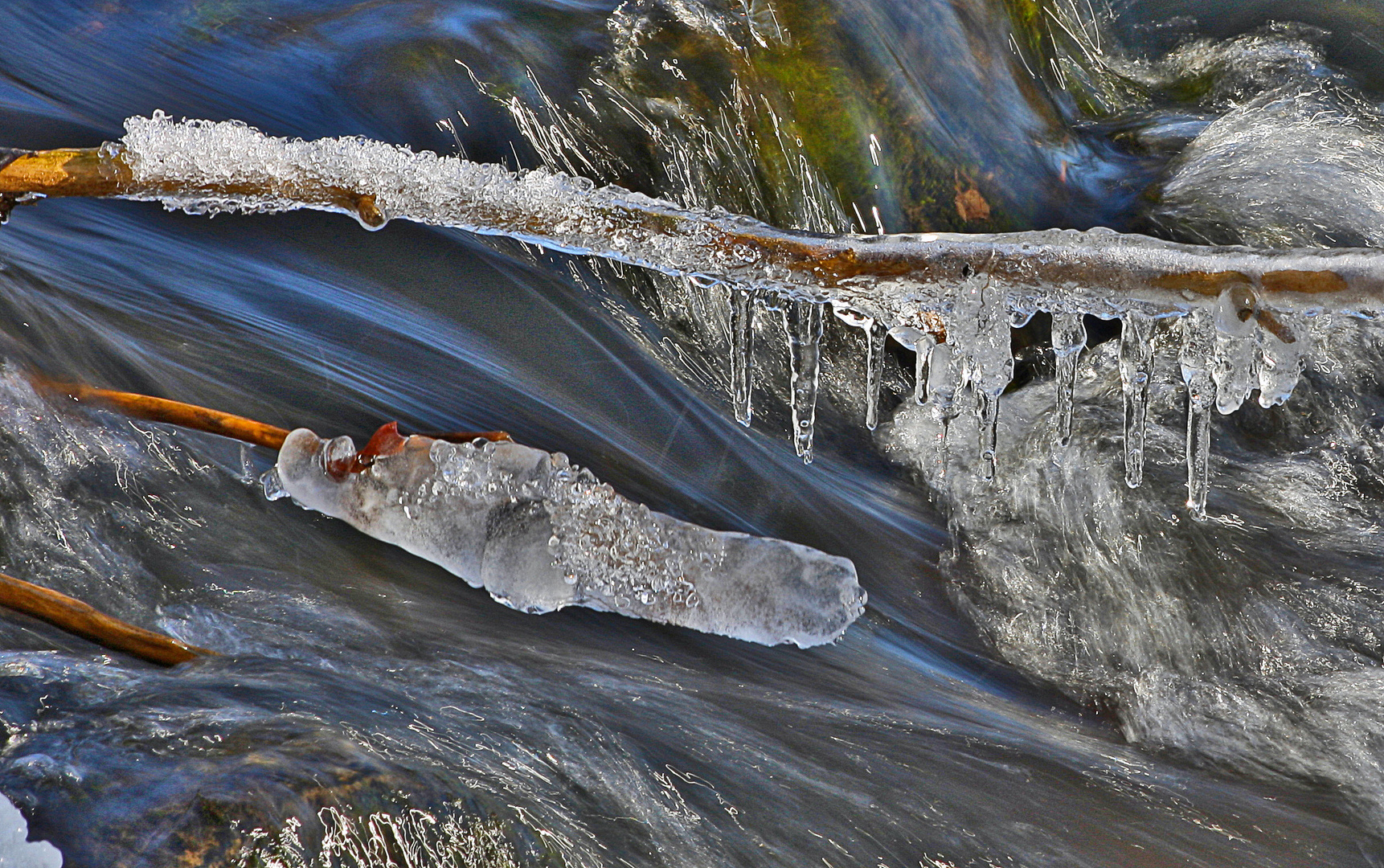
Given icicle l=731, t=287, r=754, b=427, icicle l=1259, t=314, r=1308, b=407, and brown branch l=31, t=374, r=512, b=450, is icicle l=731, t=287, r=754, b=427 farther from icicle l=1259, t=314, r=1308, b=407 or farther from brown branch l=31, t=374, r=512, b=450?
icicle l=1259, t=314, r=1308, b=407

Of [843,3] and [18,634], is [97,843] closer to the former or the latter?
[18,634]

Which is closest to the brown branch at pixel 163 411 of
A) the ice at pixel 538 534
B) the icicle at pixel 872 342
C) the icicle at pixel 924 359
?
the ice at pixel 538 534

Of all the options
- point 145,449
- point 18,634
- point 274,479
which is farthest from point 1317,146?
point 18,634

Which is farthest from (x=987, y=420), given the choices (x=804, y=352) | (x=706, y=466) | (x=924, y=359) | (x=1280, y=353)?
(x=706, y=466)

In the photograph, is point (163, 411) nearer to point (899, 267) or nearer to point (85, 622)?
point (85, 622)

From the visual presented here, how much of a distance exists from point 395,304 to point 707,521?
1.05 metres

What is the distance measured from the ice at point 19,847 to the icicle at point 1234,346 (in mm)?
1927

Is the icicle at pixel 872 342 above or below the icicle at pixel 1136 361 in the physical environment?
below

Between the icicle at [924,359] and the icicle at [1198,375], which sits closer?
the icicle at [1198,375]

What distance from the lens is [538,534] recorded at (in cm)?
175

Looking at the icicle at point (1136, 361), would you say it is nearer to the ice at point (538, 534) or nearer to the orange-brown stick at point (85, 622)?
the ice at point (538, 534)

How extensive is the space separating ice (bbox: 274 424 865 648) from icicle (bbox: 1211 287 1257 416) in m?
0.90

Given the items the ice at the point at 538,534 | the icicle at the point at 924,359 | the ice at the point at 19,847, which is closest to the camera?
the ice at the point at 19,847

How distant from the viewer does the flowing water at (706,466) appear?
1.57 metres
